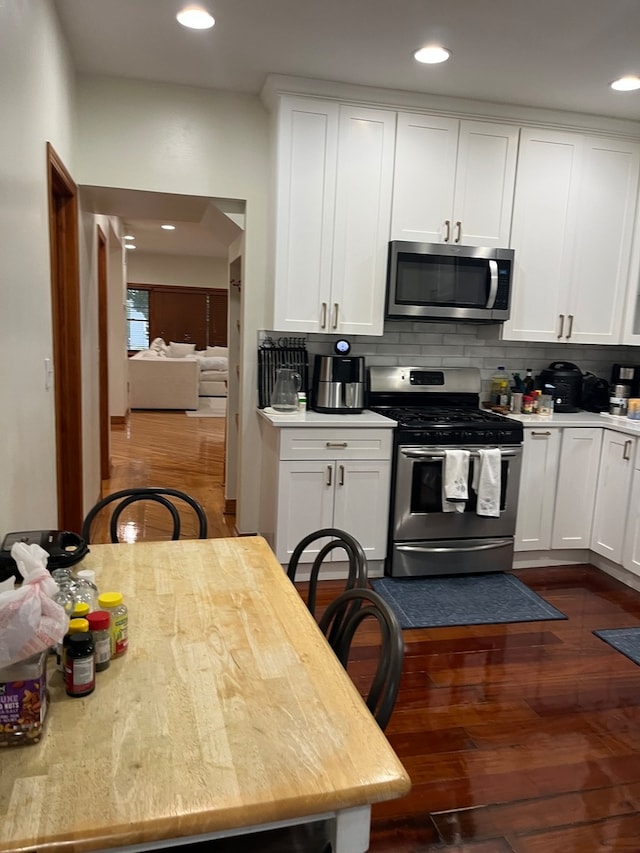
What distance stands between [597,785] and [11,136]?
108 inches

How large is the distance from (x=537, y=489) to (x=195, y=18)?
3.04m

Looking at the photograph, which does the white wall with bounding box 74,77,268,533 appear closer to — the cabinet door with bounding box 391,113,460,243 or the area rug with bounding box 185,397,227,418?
the cabinet door with bounding box 391,113,460,243

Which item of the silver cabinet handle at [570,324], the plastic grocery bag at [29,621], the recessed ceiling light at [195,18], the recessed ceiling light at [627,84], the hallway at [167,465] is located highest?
the recessed ceiling light at [627,84]

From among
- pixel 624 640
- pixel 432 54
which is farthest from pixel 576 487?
pixel 432 54

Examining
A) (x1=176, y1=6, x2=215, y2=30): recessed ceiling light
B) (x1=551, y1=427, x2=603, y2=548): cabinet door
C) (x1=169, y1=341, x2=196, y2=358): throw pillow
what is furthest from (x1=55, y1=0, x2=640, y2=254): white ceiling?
(x1=169, y1=341, x2=196, y2=358): throw pillow

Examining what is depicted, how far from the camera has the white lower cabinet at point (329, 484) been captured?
344cm

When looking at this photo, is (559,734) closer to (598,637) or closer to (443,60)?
(598,637)

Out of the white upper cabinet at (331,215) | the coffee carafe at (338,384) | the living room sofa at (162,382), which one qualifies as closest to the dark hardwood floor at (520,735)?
the coffee carafe at (338,384)

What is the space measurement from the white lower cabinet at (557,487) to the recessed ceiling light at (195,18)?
2665 mm

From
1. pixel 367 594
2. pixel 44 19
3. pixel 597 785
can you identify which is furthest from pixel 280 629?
pixel 44 19

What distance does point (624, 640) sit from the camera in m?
A: 3.03

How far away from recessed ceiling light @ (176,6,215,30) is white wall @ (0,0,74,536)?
1.75 ft

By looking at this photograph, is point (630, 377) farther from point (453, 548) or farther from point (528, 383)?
point (453, 548)

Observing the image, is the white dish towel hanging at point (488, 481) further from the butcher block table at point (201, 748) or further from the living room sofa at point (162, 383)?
the living room sofa at point (162, 383)
